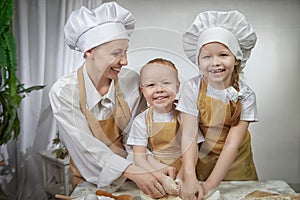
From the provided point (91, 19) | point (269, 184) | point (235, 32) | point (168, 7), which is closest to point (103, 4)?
point (91, 19)

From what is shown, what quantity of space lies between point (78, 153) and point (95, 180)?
11cm

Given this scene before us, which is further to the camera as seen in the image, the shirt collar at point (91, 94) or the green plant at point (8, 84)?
the shirt collar at point (91, 94)

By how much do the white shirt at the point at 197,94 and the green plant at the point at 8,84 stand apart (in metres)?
0.51

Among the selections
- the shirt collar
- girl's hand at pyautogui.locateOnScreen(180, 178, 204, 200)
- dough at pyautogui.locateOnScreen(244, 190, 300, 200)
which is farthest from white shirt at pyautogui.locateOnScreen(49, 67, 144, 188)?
dough at pyautogui.locateOnScreen(244, 190, 300, 200)

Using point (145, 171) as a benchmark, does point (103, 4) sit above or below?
above

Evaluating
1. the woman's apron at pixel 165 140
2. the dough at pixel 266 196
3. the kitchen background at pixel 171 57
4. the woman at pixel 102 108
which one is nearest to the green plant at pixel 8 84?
the kitchen background at pixel 171 57

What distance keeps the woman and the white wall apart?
0.35 feet

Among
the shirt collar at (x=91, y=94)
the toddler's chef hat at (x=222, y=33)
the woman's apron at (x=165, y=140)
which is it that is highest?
the toddler's chef hat at (x=222, y=33)

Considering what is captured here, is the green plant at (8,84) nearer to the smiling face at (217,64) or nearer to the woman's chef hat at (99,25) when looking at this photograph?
the woman's chef hat at (99,25)

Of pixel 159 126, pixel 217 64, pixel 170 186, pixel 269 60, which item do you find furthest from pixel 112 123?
pixel 269 60

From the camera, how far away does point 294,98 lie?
1.53 m

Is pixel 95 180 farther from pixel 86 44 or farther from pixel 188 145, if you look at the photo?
pixel 86 44

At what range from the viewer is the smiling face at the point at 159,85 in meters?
1.46

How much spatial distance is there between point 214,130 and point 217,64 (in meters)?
0.22
